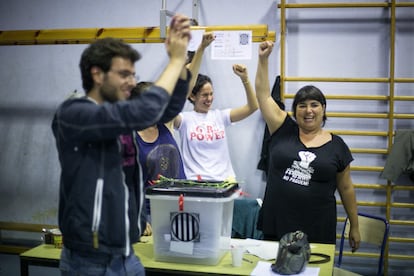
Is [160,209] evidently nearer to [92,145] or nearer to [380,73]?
[92,145]

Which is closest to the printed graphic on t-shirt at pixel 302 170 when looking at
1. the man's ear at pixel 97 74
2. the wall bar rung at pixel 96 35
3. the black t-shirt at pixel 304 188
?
the black t-shirt at pixel 304 188

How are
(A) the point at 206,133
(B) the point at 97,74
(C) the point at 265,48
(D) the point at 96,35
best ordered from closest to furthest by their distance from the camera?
(B) the point at 97,74 → (C) the point at 265,48 → (A) the point at 206,133 → (D) the point at 96,35

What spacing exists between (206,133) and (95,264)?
→ 1.81 meters

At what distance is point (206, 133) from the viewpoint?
3.31 m

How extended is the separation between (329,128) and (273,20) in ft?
3.06

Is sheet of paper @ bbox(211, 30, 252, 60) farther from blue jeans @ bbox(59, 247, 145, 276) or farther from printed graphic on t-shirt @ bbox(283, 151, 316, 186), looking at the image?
blue jeans @ bbox(59, 247, 145, 276)

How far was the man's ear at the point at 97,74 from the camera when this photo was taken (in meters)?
1.54

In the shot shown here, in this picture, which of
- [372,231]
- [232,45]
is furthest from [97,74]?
[372,231]

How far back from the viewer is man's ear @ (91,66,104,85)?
1.54 meters

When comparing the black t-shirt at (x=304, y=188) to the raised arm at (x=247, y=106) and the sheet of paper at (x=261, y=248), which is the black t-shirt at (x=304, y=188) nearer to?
the sheet of paper at (x=261, y=248)

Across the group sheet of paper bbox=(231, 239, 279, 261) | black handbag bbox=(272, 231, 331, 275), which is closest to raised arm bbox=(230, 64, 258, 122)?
sheet of paper bbox=(231, 239, 279, 261)

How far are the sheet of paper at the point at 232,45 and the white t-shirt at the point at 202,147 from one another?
46cm

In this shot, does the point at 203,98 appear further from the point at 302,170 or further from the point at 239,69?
the point at 302,170

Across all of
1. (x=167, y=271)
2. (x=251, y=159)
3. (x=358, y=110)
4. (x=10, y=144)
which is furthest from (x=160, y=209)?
(x=10, y=144)
